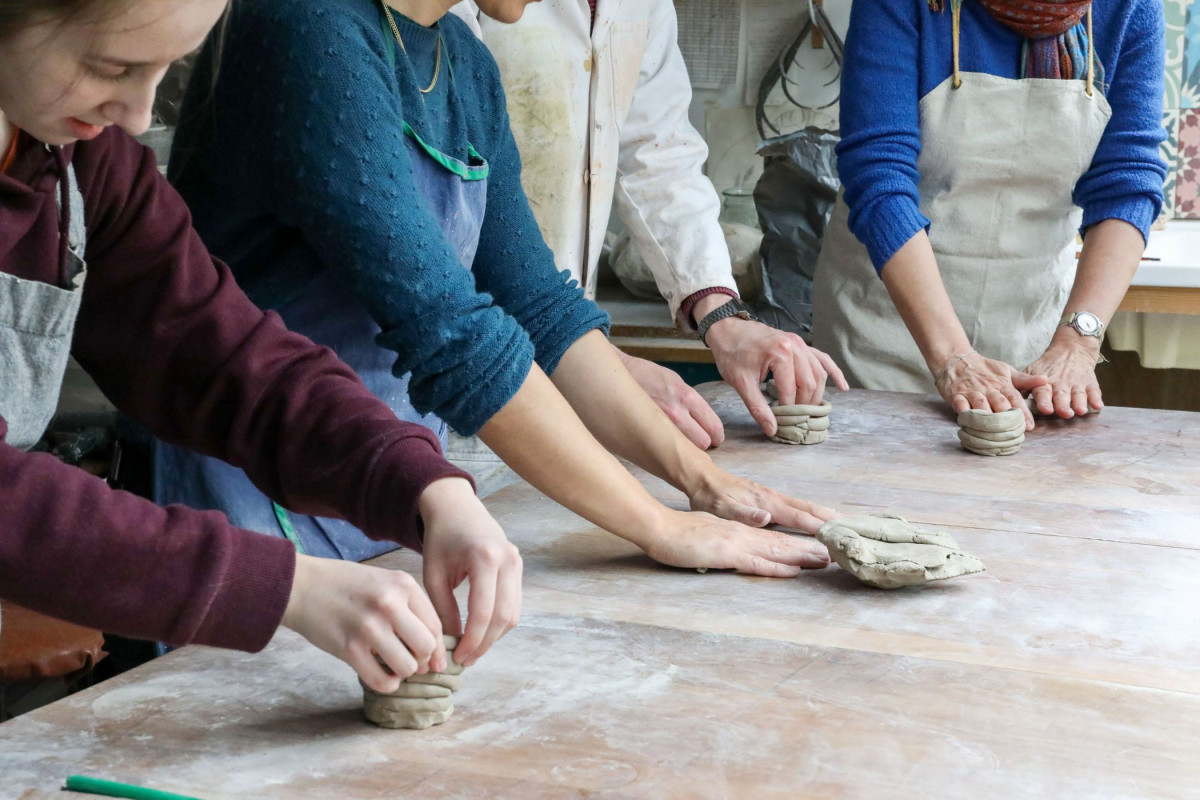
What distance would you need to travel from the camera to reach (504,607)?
0.92 m

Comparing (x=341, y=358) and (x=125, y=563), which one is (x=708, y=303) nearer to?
(x=341, y=358)

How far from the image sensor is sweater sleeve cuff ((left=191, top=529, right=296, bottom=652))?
2.71 ft

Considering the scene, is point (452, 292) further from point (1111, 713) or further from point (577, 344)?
point (1111, 713)

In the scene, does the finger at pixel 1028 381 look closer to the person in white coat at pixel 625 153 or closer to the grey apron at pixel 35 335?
the person in white coat at pixel 625 153

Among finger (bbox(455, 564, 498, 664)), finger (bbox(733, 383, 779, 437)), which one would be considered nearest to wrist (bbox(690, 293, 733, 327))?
finger (bbox(733, 383, 779, 437))

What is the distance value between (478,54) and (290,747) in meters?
0.93

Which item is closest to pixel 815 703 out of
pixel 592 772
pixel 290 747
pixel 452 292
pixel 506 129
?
pixel 592 772

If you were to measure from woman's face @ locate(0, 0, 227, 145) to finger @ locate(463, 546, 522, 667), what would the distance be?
442mm

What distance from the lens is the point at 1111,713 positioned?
3.04 feet

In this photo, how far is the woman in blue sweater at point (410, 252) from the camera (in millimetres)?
1163

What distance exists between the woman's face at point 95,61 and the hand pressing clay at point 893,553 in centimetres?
78

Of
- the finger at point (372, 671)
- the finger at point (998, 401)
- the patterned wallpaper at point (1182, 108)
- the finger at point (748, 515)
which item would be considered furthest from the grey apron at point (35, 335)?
the patterned wallpaper at point (1182, 108)

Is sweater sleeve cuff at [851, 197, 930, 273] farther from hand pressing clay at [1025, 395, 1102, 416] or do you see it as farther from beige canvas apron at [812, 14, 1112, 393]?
hand pressing clay at [1025, 395, 1102, 416]

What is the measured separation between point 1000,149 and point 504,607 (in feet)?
5.49
